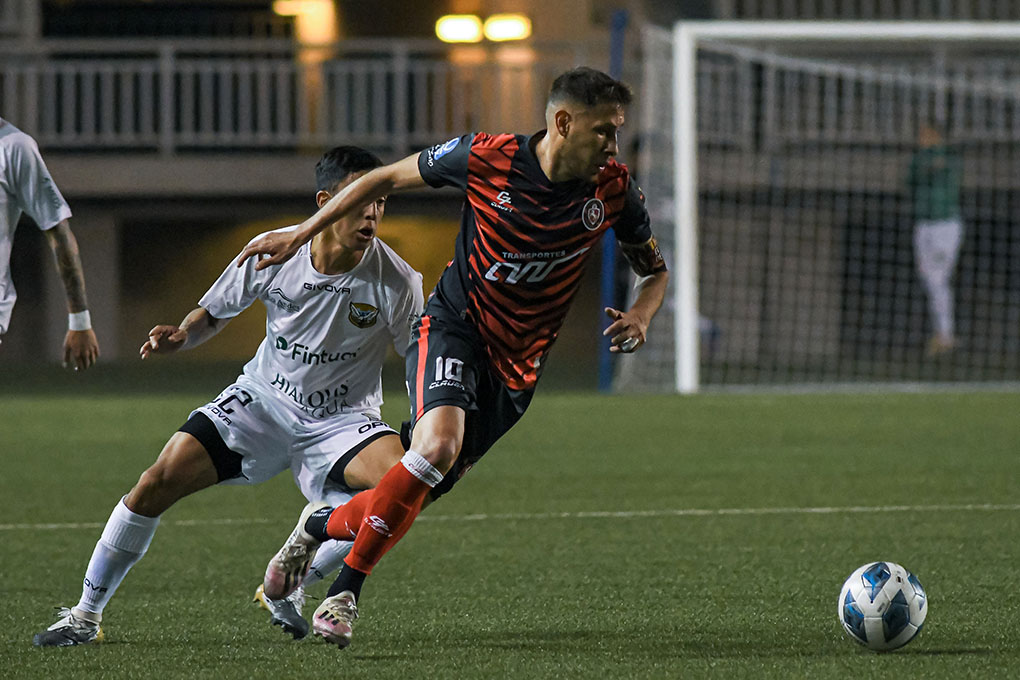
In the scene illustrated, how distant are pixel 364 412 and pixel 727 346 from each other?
455 inches

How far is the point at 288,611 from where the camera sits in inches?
192

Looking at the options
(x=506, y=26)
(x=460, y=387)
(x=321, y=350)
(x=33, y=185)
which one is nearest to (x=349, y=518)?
(x=460, y=387)

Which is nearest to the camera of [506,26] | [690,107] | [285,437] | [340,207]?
[340,207]

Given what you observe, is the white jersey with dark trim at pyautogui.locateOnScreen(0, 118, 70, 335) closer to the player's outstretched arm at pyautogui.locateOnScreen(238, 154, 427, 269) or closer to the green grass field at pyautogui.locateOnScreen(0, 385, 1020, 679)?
the player's outstretched arm at pyautogui.locateOnScreen(238, 154, 427, 269)

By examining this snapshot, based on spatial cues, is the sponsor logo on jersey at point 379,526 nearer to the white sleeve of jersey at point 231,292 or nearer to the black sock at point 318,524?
the black sock at point 318,524

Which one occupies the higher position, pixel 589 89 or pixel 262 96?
pixel 589 89

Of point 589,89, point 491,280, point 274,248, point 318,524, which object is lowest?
point 318,524

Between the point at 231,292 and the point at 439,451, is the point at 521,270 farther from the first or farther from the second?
the point at 231,292

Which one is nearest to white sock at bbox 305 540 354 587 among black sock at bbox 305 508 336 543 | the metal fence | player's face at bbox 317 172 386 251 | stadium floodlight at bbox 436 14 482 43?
black sock at bbox 305 508 336 543

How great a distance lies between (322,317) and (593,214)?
40.3 inches

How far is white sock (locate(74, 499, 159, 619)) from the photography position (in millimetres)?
4746

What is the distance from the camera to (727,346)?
16531mm

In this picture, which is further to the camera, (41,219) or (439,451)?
(41,219)

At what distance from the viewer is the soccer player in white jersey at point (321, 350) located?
16.6 ft
